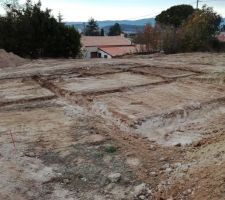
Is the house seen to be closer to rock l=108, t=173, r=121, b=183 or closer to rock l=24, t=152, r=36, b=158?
rock l=24, t=152, r=36, b=158

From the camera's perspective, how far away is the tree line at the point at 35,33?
18.7 metres

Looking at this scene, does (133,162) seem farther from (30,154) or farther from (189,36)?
(189,36)

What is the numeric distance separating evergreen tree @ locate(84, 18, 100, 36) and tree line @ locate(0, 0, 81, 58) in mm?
35082

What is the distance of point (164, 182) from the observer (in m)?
4.27

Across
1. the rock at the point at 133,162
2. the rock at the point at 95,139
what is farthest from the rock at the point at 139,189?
the rock at the point at 95,139

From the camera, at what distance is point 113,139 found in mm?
5750

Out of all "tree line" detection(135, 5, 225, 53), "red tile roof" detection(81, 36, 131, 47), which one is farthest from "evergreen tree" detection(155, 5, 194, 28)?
"tree line" detection(135, 5, 225, 53)

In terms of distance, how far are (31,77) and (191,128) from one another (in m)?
6.63

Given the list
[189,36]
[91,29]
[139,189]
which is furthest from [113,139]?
[91,29]

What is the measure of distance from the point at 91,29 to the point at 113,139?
50663mm

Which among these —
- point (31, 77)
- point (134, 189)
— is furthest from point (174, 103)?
point (31, 77)

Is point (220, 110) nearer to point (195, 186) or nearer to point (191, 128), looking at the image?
point (191, 128)

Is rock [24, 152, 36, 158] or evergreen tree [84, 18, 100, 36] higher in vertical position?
evergreen tree [84, 18, 100, 36]

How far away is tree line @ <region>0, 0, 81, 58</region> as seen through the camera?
18.7 metres
